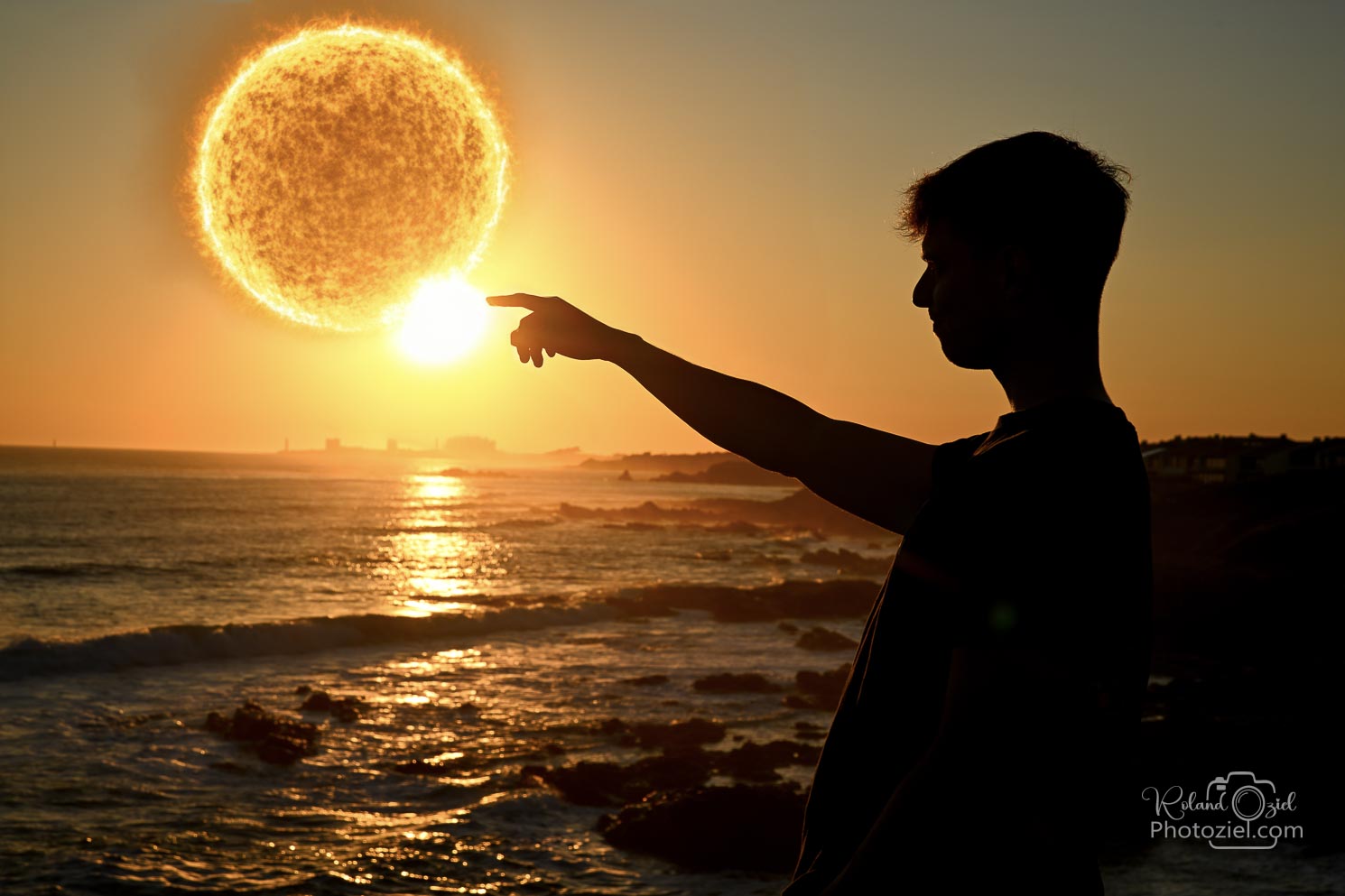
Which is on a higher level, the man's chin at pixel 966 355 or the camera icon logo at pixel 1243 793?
the man's chin at pixel 966 355

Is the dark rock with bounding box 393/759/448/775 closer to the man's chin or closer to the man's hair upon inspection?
the man's chin

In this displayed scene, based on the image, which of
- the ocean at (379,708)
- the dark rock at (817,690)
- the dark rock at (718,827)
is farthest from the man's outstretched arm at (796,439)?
the dark rock at (817,690)

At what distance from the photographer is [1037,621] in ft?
4.22

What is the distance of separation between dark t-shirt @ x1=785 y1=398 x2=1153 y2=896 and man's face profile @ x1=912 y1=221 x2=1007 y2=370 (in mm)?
217

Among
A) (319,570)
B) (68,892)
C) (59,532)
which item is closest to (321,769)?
(68,892)

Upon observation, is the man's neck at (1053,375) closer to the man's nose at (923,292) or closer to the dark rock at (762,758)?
the man's nose at (923,292)

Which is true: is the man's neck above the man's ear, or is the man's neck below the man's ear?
below

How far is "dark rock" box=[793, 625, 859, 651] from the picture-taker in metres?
26.5

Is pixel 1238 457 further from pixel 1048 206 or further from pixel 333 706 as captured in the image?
pixel 1048 206

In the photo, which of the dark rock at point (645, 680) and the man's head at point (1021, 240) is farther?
the dark rock at point (645, 680)

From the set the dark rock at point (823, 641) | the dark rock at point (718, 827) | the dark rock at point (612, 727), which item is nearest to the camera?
the dark rock at point (718, 827)

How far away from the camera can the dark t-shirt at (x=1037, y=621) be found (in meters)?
1.29

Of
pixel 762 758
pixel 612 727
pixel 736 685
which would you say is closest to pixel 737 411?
pixel 762 758

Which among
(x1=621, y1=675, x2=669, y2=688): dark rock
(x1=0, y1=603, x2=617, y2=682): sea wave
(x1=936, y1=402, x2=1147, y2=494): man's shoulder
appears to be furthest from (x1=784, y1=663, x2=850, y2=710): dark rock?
(x1=936, y1=402, x2=1147, y2=494): man's shoulder
